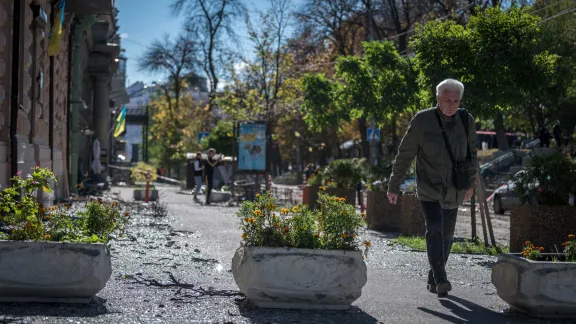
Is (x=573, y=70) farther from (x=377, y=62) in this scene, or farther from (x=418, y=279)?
(x=418, y=279)

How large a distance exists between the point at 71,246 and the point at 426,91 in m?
7.61

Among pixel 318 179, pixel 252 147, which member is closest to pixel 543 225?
pixel 318 179

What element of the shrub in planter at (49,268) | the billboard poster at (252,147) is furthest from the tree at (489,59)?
the billboard poster at (252,147)

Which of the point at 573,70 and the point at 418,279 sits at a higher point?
the point at 573,70

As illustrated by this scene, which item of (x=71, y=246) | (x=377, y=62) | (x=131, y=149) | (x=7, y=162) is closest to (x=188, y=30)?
(x=377, y=62)

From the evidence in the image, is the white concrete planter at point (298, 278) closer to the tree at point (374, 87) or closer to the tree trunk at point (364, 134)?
the tree at point (374, 87)

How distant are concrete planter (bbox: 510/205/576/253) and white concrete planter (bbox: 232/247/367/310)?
4875 millimetres

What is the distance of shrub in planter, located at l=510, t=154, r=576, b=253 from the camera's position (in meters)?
11.2

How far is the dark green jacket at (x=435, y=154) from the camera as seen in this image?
7.73 metres

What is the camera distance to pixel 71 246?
22.5 ft

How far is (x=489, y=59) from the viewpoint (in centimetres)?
1254

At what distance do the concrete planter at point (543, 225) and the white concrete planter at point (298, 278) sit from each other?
4875mm

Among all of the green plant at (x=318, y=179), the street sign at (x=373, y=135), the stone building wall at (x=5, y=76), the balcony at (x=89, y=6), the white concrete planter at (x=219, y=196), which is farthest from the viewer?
the street sign at (x=373, y=135)

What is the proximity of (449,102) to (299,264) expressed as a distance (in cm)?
197
